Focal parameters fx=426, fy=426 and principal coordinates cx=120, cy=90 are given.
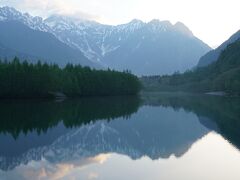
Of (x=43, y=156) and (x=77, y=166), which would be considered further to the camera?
(x=43, y=156)

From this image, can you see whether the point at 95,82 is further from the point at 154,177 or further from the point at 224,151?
the point at 154,177

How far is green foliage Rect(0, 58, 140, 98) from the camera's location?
123 meters

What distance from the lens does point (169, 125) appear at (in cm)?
6462

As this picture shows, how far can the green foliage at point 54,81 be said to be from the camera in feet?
404

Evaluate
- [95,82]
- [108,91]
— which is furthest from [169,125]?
[108,91]

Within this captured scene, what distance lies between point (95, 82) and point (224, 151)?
129444 mm

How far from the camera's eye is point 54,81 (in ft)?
447

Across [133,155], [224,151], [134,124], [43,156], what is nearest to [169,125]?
[134,124]

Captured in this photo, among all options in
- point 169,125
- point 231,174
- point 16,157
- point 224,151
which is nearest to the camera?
point 231,174

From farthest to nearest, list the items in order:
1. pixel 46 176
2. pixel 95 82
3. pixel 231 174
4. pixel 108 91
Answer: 1. pixel 108 91
2. pixel 95 82
3. pixel 231 174
4. pixel 46 176

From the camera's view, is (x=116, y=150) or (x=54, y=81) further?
(x=54, y=81)

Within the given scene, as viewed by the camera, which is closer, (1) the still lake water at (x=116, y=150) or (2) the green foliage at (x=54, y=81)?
(1) the still lake water at (x=116, y=150)

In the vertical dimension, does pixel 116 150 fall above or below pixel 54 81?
below

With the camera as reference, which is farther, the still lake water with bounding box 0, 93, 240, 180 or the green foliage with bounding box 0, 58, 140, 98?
the green foliage with bounding box 0, 58, 140, 98
